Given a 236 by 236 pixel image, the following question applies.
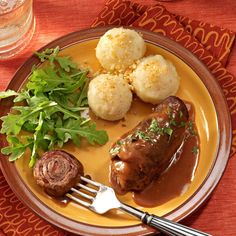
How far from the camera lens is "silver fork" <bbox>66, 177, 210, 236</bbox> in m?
2.42

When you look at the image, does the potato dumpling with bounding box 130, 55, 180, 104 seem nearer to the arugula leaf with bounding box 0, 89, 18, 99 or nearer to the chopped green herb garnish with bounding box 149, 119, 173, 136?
the chopped green herb garnish with bounding box 149, 119, 173, 136

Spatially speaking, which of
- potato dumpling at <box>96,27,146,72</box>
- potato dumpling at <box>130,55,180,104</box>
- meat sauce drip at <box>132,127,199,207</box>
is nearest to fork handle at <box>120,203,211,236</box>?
meat sauce drip at <box>132,127,199,207</box>

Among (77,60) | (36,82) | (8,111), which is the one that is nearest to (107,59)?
(77,60)

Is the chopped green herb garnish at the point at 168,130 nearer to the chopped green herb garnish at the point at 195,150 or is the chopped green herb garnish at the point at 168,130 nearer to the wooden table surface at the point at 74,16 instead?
the chopped green herb garnish at the point at 195,150

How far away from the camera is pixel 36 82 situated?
9.27 ft

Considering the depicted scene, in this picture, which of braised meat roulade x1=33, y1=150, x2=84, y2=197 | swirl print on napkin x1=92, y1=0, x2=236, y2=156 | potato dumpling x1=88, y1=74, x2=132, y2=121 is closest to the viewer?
braised meat roulade x1=33, y1=150, x2=84, y2=197

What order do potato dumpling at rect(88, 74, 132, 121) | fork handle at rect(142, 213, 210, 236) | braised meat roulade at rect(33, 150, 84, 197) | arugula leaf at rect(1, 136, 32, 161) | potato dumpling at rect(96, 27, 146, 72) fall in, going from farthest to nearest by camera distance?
potato dumpling at rect(96, 27, 146, 72) → potato dumpling at rect(88, 74, 132, 121) → arugula leaf at rect(1, 136, 32, 161) → braised meat roulade at rect(33, 150, 84, 197) → fork handle at rect(142, 213, 210, 236)

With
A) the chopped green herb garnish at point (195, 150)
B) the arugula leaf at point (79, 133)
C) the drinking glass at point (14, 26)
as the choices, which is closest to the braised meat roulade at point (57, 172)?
the arugula leaf at point (79, 133)

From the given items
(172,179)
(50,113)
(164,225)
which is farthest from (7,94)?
(164,225)

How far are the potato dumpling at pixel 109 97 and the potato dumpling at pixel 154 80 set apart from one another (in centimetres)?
7

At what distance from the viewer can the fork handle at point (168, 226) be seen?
7.85 feet

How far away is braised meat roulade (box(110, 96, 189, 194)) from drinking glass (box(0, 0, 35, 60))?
0.92 m

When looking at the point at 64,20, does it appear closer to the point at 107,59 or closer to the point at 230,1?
the point at 107,59

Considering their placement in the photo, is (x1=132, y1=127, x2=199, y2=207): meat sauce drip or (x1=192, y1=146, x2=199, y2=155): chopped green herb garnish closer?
(x1=132, y1=127, x2=199, y2=207): meat sauce drip
